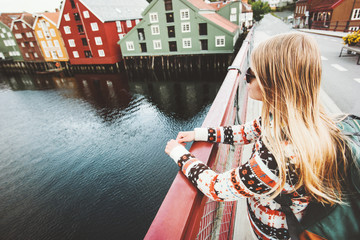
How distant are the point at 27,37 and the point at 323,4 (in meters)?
49.8

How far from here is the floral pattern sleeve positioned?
127 cm

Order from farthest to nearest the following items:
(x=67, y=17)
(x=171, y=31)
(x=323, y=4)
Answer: (x=67, y=17) → (x=323, y=4) → (x=171, y=31)

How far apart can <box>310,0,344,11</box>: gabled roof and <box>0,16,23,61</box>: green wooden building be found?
54.9 m

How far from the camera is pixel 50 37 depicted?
33250 millimetres

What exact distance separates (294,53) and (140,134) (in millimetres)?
14373

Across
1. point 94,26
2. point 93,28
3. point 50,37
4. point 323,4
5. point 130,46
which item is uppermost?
point 94,26

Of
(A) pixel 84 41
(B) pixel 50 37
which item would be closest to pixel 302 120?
(A) pixel 84 41

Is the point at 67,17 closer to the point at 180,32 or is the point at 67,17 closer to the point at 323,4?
the point at 180,32

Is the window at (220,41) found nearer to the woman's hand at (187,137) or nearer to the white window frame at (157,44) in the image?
the white window frame at (157,44)

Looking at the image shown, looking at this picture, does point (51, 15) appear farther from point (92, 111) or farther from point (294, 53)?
point (294, 53)

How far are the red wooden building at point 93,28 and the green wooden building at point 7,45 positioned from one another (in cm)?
1833

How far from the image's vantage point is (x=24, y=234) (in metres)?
8.65

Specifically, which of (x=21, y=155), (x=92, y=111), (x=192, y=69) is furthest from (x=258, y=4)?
(x=21, y=155)

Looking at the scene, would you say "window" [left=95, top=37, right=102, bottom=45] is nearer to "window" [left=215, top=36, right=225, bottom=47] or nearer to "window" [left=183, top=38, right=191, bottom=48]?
Answer: "window" [left=183, top=38, right=191, bottom=48]
